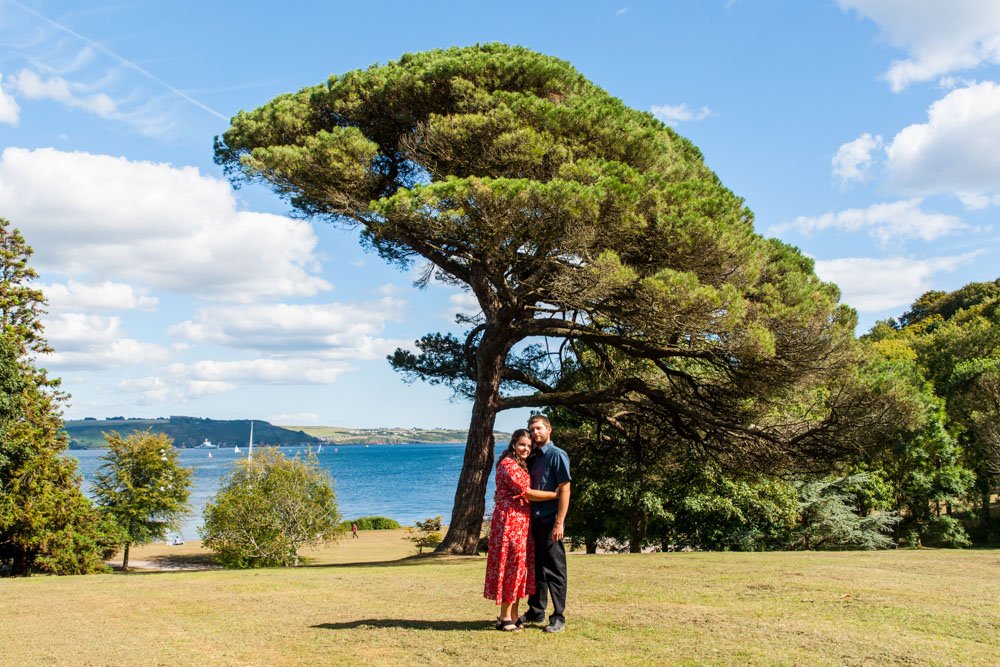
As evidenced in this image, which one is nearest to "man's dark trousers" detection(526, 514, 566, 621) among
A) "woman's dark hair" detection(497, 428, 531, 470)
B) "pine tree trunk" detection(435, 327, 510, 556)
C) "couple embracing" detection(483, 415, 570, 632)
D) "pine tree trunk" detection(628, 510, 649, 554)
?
"couple embracing" detection(483, 415, 570, 632)

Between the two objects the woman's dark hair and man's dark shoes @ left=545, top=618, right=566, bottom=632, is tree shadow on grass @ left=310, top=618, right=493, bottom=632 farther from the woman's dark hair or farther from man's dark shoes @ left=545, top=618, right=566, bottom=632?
the woman's dark hair

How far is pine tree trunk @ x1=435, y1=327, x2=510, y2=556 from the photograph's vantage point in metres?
16.1

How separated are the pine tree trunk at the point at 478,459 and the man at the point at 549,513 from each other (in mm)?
9683

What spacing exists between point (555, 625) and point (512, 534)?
861 mm

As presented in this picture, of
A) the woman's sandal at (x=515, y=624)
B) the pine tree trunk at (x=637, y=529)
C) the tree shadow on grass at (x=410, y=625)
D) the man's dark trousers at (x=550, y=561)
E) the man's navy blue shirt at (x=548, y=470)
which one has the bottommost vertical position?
the pine tree trunk at (x=637, y=529)

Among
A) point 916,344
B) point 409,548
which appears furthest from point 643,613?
point 916,344

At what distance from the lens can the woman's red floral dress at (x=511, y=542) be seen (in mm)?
6172

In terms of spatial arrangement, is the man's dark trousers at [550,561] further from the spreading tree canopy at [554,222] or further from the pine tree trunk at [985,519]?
the pine tree trunk at [985,519]

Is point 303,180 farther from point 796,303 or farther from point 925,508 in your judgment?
point 925,508

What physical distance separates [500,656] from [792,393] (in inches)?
427

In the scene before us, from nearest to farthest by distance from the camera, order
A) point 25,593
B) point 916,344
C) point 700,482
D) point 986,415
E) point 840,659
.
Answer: point 840,659 → point 25,593 → point 700,482 → point 986,415 → point 916,344

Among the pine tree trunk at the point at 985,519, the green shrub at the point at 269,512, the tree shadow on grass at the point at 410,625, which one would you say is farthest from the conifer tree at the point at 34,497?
the pine tree trunk at the point at 985,519

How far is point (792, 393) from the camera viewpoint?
14594mm

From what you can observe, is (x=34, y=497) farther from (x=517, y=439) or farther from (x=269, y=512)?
(x=517, y=439)
